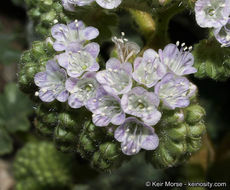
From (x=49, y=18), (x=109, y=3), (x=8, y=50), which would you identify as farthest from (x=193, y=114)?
(x=8, y=50)

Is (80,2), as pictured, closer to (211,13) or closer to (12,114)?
(211,13)

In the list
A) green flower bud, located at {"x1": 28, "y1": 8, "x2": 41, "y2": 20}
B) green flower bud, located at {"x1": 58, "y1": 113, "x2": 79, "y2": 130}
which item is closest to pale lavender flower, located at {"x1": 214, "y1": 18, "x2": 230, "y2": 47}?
green flower bud, located at {"x1": 58, "y1": 113, "x2": 79, "y2": 130}

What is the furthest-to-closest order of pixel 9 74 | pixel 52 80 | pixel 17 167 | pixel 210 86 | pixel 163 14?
pixel 9 74
pixel 210 86
pixel 17 167
pixel 163 14
pixel 52 80

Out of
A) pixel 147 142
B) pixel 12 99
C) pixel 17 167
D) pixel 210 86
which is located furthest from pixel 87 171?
pixel 147 142

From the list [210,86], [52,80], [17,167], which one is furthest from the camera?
[210,86]

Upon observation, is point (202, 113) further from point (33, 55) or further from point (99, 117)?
point (33, 55)

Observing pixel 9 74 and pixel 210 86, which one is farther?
pixel 9 74

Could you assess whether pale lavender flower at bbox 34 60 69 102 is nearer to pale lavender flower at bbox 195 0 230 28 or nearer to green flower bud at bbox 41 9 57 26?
green flower bud at bbox 41 9 57 26

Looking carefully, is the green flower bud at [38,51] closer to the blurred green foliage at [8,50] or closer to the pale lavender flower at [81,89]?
the pale lavender flower at [81,89]
